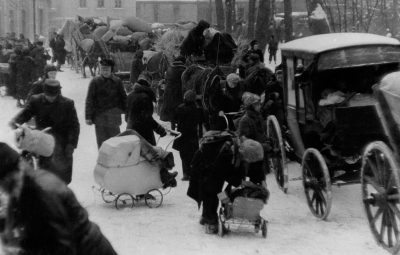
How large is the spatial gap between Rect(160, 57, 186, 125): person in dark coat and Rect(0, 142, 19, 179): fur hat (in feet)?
34.8

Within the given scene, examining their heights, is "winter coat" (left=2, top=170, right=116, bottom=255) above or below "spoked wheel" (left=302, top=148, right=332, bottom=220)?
above

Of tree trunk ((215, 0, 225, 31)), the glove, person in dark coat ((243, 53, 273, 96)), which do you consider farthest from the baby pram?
tree trunk ((215, 0, 225, 31))

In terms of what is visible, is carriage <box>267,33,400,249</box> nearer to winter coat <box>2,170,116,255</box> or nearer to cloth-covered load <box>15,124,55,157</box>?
cloth-covered load <box>15,124,55,157</box>

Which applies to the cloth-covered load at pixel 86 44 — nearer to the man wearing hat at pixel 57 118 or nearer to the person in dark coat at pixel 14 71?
the person in dark coat at pixel 14 71

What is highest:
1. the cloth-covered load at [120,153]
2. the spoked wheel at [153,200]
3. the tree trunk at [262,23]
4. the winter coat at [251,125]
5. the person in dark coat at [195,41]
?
the tree trunk at [262,23]

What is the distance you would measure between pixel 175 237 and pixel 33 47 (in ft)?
66.1

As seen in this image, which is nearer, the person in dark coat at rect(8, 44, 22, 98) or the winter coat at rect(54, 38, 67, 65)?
the person in dark coat at rect(8, 44, 22, 98)

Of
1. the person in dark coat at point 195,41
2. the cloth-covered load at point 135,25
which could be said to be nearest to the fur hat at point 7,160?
the person in dark coat at point 195,41

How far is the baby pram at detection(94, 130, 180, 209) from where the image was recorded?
10.2 meters

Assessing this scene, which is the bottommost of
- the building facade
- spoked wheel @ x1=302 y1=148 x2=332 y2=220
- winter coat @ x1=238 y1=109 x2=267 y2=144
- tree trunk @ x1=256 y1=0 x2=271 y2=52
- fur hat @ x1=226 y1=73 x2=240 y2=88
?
spoked wheel @ x1=302 y1=148 x2=332 y2=220

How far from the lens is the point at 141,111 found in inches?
460

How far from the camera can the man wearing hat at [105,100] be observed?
11.9 metres

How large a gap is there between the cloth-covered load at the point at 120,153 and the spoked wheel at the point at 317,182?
214cm

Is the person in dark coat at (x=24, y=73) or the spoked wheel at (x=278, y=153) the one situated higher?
the person in dark coat at (x=24, y=73)
